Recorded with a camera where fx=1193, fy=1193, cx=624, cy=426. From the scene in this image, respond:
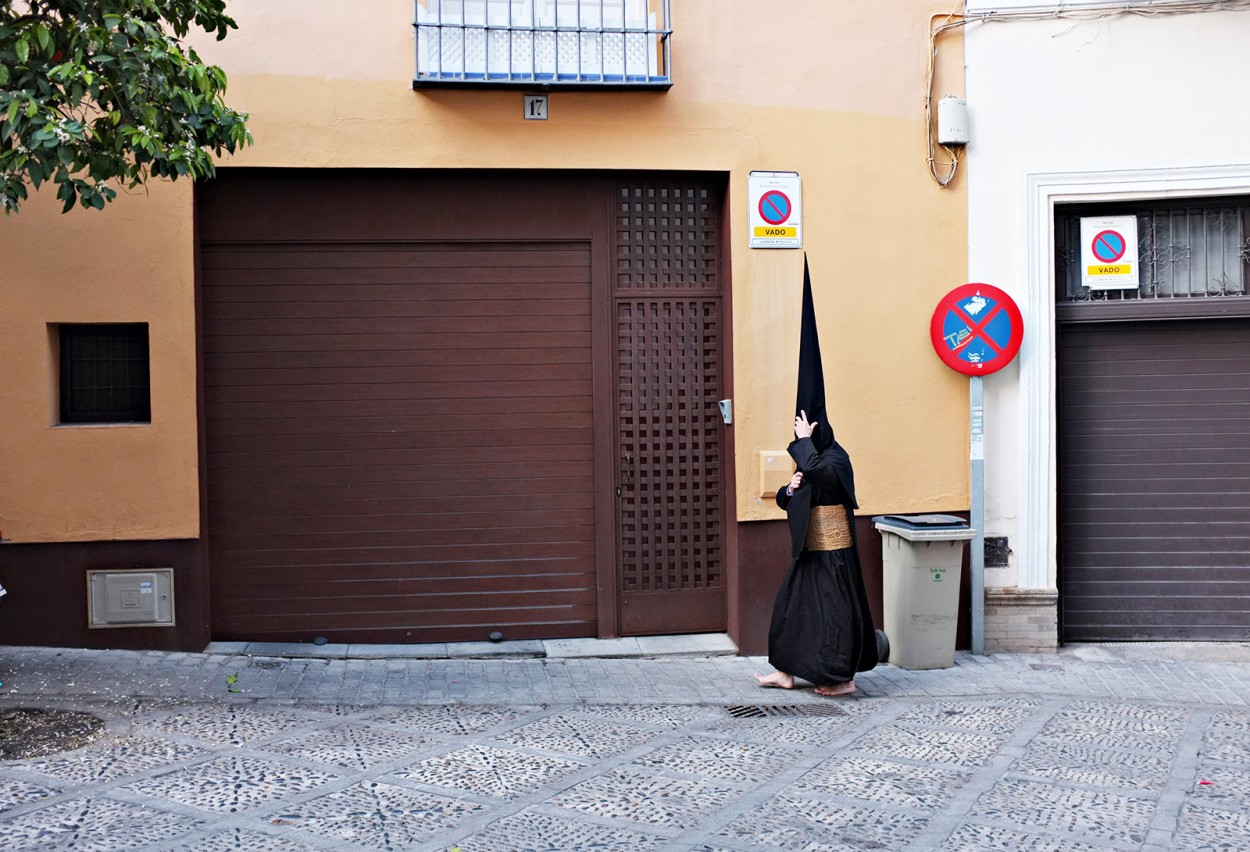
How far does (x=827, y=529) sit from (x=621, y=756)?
6.84 ft

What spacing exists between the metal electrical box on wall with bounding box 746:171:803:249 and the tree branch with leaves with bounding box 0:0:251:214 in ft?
12.3

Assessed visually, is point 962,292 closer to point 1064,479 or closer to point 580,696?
point 1064,479

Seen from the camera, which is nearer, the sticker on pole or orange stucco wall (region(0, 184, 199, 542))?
orange stucco wall (region(0, 184, 199, 542))

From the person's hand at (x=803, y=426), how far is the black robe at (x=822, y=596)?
1.8 inches

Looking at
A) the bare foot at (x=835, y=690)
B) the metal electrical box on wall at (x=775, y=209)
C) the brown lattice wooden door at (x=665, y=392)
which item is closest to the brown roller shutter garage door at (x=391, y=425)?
the brown lattice wooden door at (x=665, y=392)

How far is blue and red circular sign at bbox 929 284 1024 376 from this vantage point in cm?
852

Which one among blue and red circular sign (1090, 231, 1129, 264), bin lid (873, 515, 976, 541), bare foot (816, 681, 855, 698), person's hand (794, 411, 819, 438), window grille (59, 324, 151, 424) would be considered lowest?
bare foot (816, 681, 855, 698)

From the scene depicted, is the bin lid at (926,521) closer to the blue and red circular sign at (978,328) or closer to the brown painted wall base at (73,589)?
the blue and red circular sign at (978,328)

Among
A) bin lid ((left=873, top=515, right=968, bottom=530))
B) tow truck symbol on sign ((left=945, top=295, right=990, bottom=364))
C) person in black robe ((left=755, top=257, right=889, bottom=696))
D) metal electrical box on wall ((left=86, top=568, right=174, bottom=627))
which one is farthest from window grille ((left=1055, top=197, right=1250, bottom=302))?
metal electrical box on wall ((left=86, top=568, right=174, bottom=627))

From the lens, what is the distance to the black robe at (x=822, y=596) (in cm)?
733

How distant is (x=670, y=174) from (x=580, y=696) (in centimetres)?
380

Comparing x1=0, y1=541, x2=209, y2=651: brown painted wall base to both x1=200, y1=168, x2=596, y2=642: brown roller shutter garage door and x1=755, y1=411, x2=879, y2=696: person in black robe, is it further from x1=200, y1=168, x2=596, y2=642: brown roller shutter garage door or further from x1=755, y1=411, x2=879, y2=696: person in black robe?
x1=755, y1=411, x2=879, y2=696: person in black robe

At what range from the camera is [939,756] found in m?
6.23

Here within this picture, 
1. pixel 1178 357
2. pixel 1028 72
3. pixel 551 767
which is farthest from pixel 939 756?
pixel 1028 72
